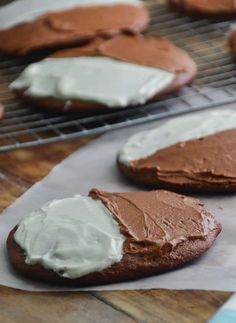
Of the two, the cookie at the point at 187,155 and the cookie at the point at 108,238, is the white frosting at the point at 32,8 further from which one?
the cookie at the point at 108,238

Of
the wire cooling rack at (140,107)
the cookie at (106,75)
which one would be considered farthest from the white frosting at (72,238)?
the cookie at (106,75)

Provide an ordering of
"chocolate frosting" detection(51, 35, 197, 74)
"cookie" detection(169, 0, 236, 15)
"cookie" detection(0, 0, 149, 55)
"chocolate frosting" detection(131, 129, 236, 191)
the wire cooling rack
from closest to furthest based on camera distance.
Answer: "chocolate frosting" detection(131, 129, 236, 191), the wire cooling rack, "chocolate frosting" detection(51, 35, 197, 74), "cookie" detection(0, 0, 149, 55), "cookie" detection(169, 0, 236, 15)

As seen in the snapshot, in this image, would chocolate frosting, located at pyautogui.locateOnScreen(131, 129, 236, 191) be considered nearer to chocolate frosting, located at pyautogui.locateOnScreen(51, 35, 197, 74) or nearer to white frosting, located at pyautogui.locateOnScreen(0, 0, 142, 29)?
chocolate frosting, located at pyautogui.locateOnScreen(51, 35, 197, 74)

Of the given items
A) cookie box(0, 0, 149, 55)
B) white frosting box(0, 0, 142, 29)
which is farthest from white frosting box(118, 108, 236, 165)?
white frosting box(0, 0, 142, 29)

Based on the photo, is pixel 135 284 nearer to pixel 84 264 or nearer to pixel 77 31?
pixel 84 264

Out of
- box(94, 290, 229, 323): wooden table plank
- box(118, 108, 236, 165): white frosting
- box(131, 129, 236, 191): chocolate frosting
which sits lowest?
box(94, 290, 229, 323): wooden table plank

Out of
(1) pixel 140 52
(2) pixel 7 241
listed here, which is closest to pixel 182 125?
(1) pixel 140 52

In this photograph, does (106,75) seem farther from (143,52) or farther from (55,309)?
(55,309)

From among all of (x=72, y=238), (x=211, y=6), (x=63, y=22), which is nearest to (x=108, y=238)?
(x=72, y=238)
